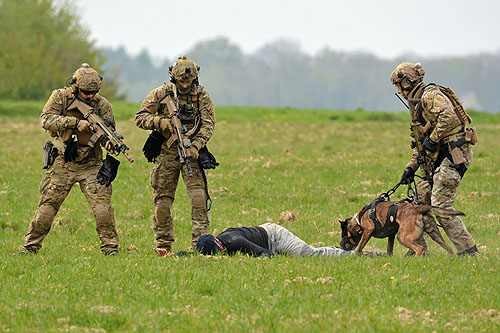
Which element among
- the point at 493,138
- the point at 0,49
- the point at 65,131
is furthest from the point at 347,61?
the point at 65,131

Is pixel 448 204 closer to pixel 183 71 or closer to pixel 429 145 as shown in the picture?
pixel 429 145

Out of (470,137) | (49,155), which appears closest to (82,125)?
(49,155)

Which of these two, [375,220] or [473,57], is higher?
[473,57]

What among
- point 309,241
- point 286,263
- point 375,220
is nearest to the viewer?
point 286,263

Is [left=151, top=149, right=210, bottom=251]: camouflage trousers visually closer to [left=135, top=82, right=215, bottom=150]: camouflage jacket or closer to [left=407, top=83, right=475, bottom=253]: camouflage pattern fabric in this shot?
[left=135, top=82, right=215, bottom=150]: camouflage jacket

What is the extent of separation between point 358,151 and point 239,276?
58.0 feet

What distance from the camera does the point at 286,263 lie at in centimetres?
925

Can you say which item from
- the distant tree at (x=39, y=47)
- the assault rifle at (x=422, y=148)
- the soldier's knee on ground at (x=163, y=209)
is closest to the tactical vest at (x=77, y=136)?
the soldier's knee on ground at (x=163, y=209)

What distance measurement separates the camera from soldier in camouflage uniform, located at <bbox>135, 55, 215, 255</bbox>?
11031 millimetres

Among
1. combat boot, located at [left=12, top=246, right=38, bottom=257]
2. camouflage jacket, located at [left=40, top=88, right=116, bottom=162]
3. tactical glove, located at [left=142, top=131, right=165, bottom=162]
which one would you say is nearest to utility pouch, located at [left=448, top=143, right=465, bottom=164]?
tactical glove, located at [left=142, top=131, right=165, bottom=162]

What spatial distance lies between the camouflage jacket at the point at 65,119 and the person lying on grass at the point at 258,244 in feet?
6.13

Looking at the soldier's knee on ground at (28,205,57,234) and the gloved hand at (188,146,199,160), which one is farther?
the gloved hand at (188,146,199,160)

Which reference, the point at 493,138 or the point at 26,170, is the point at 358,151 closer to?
the point at 493,138

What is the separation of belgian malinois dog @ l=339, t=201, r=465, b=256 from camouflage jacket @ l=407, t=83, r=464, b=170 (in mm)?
1088
